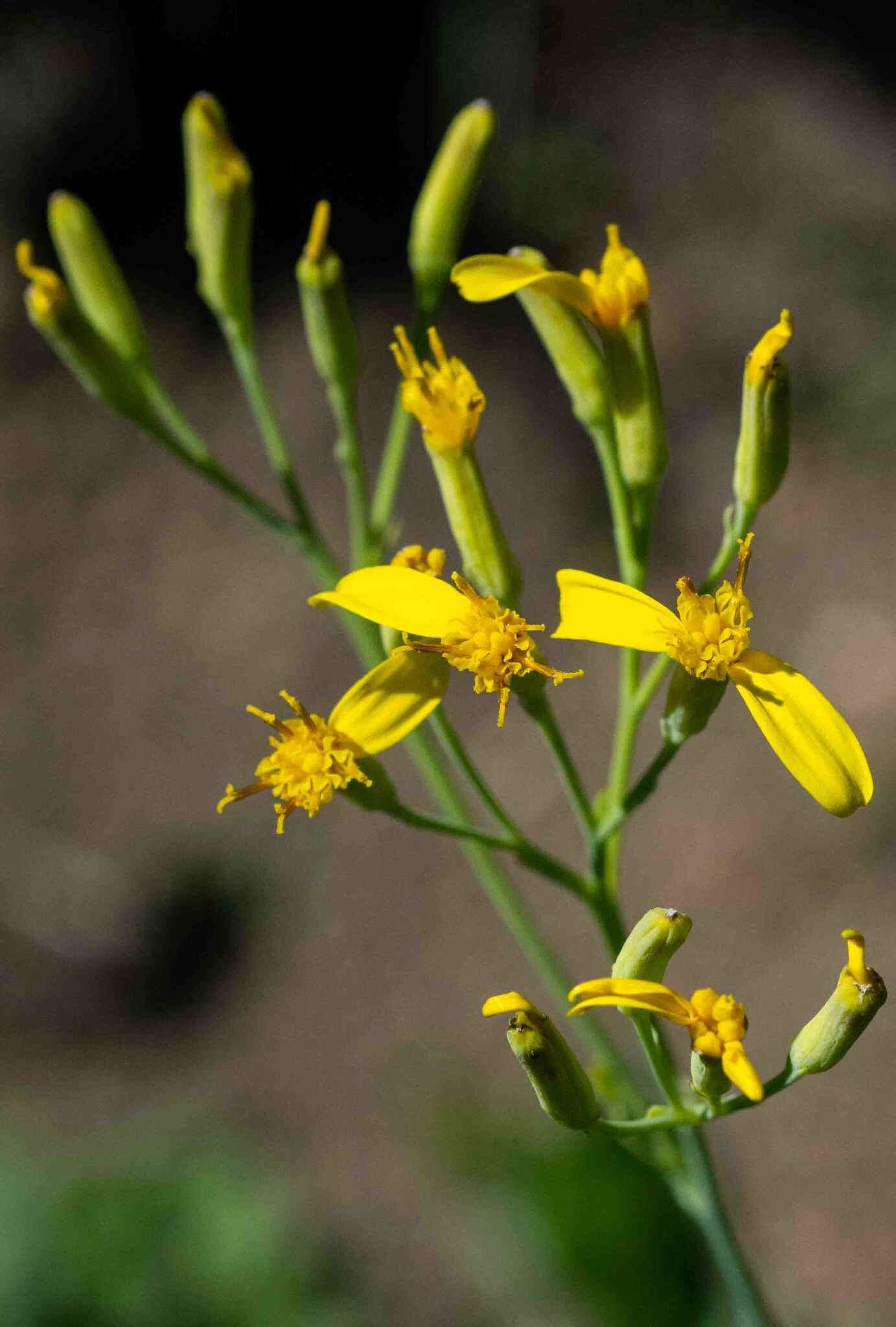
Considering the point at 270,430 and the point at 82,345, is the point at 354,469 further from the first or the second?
the point at 82,345

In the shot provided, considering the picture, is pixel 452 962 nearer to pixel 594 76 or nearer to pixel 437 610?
pixel 437 610

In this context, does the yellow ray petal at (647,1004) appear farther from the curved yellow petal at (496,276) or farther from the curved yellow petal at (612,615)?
the curved yellow petal at (496,276)

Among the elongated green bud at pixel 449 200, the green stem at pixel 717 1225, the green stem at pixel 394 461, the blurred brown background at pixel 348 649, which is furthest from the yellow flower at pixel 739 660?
the blurred brown background at pixel 348 649

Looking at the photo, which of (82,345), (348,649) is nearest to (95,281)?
(82,345)

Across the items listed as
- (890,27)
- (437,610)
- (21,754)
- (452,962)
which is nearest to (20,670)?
(21,754)

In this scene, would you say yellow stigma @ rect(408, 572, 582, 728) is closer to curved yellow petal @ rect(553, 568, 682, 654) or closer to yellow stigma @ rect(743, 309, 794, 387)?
curved yellow petal @ rect(553, 568, 682, 654)

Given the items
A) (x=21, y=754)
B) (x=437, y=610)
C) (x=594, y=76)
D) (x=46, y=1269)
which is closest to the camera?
(x=437, y=610)
